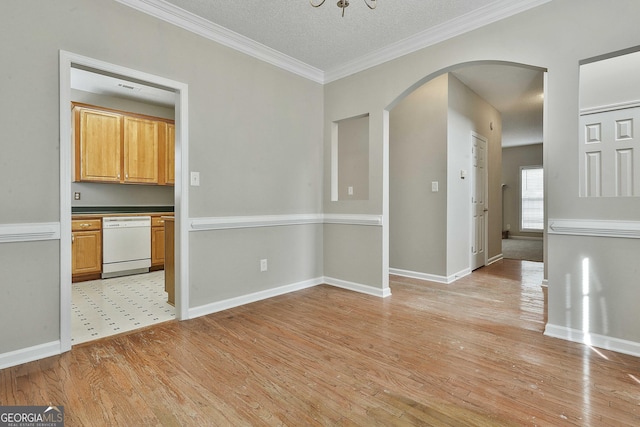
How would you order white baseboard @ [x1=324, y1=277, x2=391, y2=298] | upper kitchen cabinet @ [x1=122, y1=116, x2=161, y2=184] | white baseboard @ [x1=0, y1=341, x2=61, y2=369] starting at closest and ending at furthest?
white baseboard @ [x1=0, y1=341, x2=61, y2=369], white baseboard @ [x1=324, y1=277, x2=391, y2=298], upper kitchen cabinet @ [x1=122, y1=116, x2=161, y2=184]

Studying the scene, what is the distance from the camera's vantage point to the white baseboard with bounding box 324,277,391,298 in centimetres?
360

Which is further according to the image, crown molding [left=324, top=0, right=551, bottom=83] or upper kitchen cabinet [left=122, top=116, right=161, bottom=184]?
upper kitchen cabinet [left=122, top=116, right=161, bottom=184]

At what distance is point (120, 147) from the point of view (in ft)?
15.7

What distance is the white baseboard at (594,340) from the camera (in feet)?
7.13

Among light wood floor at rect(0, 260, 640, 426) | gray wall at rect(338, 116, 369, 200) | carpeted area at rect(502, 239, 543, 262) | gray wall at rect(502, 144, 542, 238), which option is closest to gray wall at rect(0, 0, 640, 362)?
light wood floor at rect(0, 260, 640, 426)

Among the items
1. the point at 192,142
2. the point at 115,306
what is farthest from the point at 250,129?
the point at 115,306

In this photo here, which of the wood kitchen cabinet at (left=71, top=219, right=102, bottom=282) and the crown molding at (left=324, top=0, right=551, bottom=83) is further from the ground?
the crown molding at (left=324, top=0, right=551, bottom=83)

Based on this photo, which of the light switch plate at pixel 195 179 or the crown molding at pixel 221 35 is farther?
the light switch plate at pixel 195 179


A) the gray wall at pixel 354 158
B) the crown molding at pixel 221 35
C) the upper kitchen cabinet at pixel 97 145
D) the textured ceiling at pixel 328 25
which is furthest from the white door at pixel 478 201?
the upper kitchen cabinet at pixel 97 145

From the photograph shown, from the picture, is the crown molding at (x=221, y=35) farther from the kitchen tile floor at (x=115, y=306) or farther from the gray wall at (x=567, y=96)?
the kitchen tile floor at (x=115, y=306)

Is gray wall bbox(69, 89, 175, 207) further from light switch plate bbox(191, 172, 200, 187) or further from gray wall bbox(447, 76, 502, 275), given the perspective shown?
gray wall bbox(447, 76, 502, 275)

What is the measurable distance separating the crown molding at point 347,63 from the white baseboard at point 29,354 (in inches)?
101

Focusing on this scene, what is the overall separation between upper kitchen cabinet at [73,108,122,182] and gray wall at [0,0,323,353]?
2.56 meters

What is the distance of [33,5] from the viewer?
213cm
